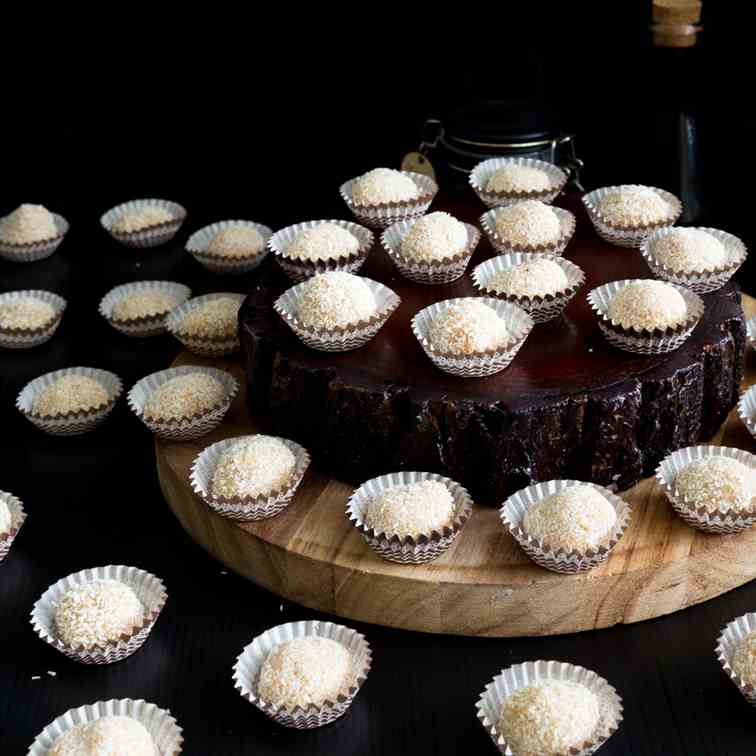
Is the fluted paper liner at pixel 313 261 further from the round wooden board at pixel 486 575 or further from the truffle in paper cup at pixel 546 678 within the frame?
the truffle in paper cup at pixel 546 678

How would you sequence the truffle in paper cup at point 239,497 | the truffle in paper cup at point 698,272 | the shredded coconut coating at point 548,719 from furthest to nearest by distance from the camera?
the truffle in paper cup at point 698,272, the truffle in paper cup at point 239,497, the shredded coconut coating at point 548,719

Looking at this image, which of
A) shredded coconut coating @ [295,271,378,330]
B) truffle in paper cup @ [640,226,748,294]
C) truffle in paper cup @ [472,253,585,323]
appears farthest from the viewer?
truffle in paper cup @ [640,226,748,294]

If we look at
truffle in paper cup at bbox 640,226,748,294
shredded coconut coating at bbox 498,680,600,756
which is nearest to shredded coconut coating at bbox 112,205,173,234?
truffle in paper cup at bbox 640,226,748,294

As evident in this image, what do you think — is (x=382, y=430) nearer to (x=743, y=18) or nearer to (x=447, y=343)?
(x=447, y=343)

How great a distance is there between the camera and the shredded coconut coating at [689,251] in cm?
307

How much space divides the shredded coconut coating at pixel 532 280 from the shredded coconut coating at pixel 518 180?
54cm

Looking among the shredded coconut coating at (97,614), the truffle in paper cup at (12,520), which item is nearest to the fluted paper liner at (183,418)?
the truffle in paper cup at (12,520)

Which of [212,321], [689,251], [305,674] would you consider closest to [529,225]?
[689,251]

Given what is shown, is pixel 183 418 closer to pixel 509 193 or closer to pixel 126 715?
pixel 126 715

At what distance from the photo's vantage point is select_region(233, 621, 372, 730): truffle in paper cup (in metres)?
2.37

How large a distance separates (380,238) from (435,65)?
4.33 feet

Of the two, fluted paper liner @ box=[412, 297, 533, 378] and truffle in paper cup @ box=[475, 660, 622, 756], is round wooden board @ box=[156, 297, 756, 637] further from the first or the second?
fluted paper liner @ box=[412, 297, 533, 378]

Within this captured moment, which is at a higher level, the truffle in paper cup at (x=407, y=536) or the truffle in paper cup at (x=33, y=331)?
the truffle in paper cup at (x=407, y=536)

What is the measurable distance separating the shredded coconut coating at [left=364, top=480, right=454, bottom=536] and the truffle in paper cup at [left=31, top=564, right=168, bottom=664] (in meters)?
0.49
